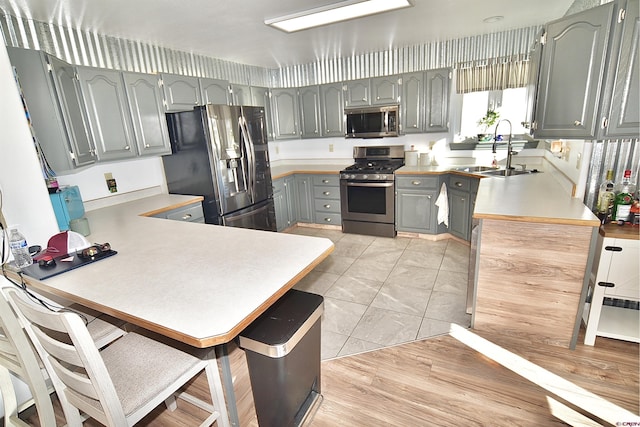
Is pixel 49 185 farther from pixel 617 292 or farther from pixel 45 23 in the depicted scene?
pixel 617 292

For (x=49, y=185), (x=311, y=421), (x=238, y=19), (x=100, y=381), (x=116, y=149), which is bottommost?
(x=311, y=421)

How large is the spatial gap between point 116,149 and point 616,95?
3.65 m

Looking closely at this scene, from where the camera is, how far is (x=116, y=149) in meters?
2.68

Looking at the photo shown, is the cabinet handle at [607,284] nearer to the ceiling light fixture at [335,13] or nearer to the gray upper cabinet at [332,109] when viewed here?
the ceiling light fixture at [335,13]

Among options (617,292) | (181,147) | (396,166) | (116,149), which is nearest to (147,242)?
(116,149)

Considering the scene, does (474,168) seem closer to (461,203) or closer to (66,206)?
(461,203)

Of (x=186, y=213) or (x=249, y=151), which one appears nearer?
(x=186, y=213)

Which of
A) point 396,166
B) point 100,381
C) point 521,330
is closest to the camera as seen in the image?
point 100,381

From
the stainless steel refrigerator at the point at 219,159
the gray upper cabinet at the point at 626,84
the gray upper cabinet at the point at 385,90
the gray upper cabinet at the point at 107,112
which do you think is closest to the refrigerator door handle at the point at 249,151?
the stainless steel refrigerator at the point at 219,159

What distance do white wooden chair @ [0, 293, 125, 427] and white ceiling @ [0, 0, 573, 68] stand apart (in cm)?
212

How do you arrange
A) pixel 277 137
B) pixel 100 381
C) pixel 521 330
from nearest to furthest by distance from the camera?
1. pixel 100 381
2. pixel 521 330
3. pixel 277 137

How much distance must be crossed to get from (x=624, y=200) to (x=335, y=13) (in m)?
2.35

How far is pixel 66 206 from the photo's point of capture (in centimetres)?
205

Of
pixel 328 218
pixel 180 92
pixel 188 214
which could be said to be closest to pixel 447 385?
pixel 188 214
